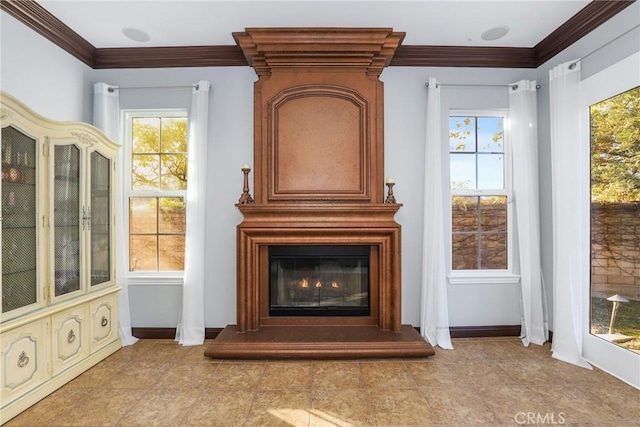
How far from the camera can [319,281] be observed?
338 centimetres

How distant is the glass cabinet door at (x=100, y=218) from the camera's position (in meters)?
2.85

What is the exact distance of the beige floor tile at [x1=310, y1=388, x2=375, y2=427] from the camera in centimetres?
200

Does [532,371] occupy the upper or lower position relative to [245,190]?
lower

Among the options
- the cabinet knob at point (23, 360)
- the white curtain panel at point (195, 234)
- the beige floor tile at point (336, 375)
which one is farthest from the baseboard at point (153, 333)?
the beige floor tile at point (336, 375)

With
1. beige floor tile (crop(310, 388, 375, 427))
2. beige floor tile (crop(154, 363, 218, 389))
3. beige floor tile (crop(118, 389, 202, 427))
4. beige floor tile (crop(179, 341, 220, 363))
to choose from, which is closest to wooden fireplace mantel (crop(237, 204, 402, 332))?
beige floor tile (crop(179, 341, 220, 363))

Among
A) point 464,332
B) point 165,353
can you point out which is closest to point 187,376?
point 165,353

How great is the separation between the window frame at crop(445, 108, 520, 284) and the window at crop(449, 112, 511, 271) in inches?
0.4

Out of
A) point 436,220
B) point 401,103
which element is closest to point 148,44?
point 401,103

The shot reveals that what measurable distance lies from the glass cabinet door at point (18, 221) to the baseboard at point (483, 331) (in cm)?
353

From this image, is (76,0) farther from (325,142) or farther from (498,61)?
(498,61)

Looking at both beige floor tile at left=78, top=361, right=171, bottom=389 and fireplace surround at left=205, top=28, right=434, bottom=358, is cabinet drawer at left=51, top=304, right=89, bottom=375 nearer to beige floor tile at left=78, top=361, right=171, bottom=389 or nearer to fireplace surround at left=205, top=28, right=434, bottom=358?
beige floor tile at left=78, top=361, right=171, bottom=389

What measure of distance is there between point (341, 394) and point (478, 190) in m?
2.35

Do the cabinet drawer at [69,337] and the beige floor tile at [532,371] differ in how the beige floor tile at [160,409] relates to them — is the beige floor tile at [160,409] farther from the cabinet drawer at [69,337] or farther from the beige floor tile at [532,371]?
the beige floor tile at [532,371]

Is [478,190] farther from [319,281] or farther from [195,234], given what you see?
[195,234]
